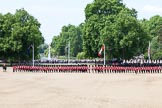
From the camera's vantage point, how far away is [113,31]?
7294 centimetres

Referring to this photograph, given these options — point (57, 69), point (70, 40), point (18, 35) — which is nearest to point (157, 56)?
point (18, 35)

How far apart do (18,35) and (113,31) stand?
1547cm

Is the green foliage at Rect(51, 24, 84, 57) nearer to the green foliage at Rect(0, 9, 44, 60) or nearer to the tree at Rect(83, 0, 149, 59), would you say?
→ the tree at Rect(83, 0, 149, 59)

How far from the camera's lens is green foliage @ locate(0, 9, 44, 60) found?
77375 millimetres

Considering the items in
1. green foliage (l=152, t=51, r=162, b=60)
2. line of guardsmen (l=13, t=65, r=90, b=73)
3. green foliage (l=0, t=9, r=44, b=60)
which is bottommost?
line of guardsmen (l=13, t=65, r=90, b=73)

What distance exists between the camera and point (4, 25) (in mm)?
78812

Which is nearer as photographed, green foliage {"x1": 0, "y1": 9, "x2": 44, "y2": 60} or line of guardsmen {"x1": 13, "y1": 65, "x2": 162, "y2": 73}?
line of guardsmen {"x1": 13, "y1": 65, "x2": 162, "y2": 73}

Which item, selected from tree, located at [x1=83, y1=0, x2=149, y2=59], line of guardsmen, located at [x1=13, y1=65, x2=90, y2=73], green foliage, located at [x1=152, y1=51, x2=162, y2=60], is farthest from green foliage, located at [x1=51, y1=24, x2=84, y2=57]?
line of guardsmen, located at [x1=13, y1=65, x2=90, y2=73]

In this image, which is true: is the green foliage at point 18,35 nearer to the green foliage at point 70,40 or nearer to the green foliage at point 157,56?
the green foliage at point 157,56

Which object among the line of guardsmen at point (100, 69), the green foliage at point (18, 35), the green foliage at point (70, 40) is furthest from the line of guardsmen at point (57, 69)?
the green foliage at point (70, 40)

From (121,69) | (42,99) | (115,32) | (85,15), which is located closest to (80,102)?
(42,99)

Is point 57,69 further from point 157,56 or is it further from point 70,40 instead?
point 70,40

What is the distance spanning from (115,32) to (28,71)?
16682mm

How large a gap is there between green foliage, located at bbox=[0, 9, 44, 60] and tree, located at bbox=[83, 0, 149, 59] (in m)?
8.76
